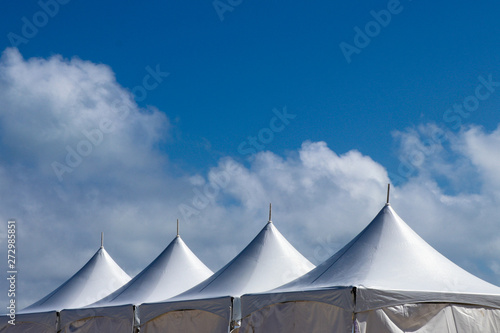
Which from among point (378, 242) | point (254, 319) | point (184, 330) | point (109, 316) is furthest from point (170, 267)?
point (378, 242)

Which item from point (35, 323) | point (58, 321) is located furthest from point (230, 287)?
point (35, 323)

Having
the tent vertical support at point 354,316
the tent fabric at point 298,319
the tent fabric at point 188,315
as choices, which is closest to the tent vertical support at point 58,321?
the tent fabric at point 188,315

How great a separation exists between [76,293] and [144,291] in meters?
3.53

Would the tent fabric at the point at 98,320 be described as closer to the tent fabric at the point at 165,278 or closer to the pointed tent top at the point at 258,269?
the tent fabric at the point at 165,278

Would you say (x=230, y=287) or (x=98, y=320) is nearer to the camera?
(x=230, y=287)

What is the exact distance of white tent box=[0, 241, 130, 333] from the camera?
1681 cm

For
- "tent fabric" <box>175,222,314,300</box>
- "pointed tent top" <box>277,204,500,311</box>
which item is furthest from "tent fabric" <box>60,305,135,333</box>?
"pointed tent top" <box>277,204,500,311</box>

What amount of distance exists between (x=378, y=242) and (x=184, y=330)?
172 inches

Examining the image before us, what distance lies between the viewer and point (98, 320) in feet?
50.5

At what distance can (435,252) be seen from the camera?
1229 cm

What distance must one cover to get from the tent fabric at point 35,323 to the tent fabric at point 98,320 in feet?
1.02

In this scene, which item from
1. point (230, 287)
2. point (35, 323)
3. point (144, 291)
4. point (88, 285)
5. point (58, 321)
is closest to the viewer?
point (230, 287)

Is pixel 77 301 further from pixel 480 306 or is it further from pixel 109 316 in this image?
pixel 480 306

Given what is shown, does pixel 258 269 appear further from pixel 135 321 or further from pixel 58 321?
pixel 58 321
